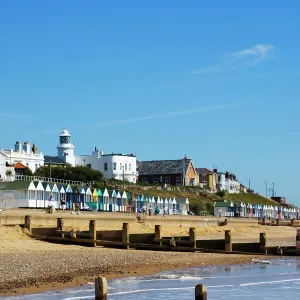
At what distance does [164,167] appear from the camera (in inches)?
5910

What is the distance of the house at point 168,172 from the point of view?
485 feet

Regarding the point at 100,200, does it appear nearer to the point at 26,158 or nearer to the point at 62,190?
the point at 62,190

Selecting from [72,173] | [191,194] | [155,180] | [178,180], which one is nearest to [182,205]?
[72,173]

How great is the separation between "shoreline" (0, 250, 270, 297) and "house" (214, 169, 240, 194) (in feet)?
437

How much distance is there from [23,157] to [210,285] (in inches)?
3713

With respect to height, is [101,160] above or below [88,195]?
above

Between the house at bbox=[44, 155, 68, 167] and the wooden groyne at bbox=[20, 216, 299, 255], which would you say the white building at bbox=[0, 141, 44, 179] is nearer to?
the house at bbox=[44, 155, 68, 167]

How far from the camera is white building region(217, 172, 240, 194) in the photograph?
174 meters

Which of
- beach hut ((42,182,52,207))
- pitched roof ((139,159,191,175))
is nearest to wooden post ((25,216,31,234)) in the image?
beach hut ((42,182,52,207))

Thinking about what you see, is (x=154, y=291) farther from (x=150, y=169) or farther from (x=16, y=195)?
(x=150, y=169)

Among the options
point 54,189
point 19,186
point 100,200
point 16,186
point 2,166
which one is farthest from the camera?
point 2,166

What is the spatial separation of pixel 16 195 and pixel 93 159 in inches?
2646

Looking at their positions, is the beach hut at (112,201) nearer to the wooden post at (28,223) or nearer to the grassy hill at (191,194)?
the grassy hill at (191,194)

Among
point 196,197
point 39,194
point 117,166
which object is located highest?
point 117,166
